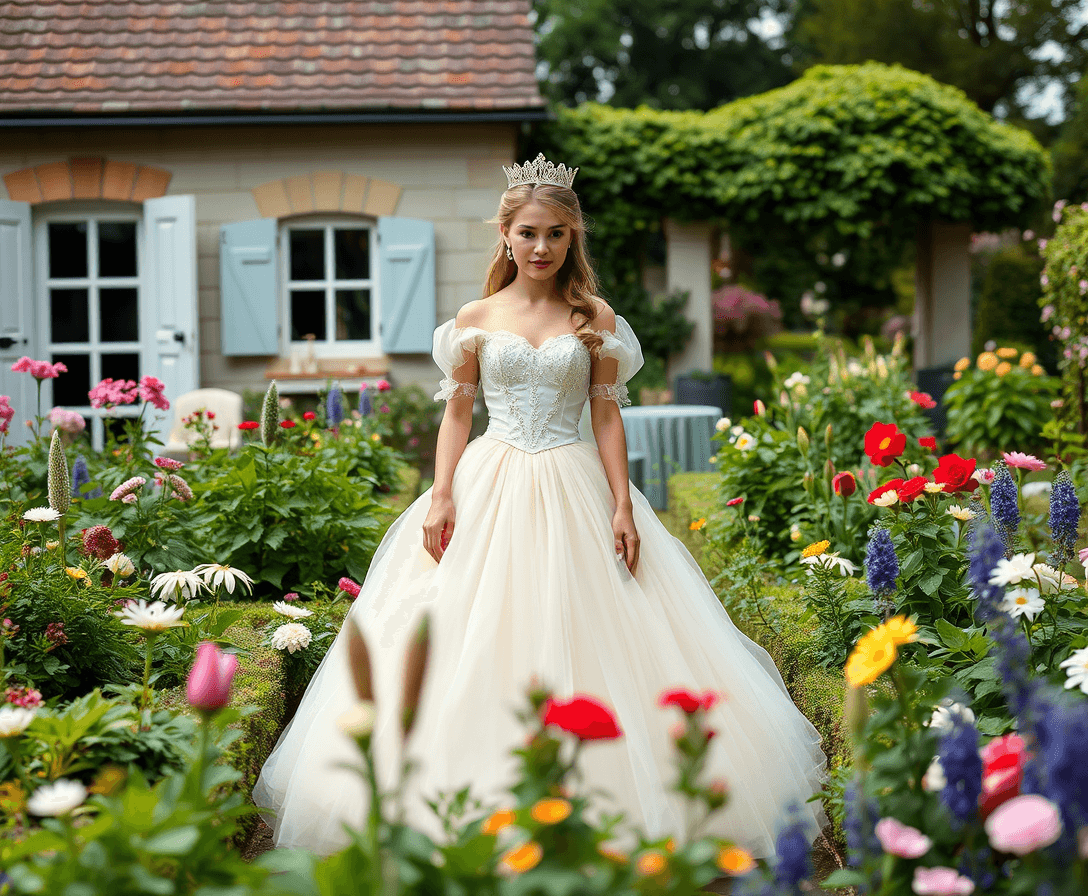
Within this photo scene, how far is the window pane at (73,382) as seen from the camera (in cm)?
877

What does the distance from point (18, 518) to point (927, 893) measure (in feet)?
10.3

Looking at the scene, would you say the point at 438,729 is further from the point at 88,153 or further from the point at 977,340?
the point at 977,340

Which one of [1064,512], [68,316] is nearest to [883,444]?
[1064,512]

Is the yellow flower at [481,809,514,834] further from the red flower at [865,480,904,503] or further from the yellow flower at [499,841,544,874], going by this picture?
the red flower at [865,480,904,503]

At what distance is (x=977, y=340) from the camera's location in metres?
12.5


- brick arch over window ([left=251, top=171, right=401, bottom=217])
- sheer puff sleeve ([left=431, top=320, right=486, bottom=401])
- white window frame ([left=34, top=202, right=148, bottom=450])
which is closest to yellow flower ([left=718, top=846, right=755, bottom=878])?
sheer puff sleeve ([left=431, top=320, right=486, bottom=401])

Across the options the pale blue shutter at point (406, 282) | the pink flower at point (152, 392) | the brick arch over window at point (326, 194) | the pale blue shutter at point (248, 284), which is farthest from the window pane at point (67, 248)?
the pink flower at point (152, 392)

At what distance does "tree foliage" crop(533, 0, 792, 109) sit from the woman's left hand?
20432 mm

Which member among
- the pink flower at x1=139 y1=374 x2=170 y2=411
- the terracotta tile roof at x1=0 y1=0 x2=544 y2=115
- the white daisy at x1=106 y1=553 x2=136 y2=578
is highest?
the terracotta tile roof at x1=0 y1=0 x2=544 y2=115

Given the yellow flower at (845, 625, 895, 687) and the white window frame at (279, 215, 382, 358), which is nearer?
the yellow flower at (845, 625, 895, 687)

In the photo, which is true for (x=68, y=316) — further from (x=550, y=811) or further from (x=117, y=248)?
(x=550, y=811)

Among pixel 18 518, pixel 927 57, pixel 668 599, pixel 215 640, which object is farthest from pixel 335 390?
pixel 927 57

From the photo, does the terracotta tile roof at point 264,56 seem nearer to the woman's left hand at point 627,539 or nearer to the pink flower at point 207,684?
the woman's left hand at point 627,539

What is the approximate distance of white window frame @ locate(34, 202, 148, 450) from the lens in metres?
8.56
